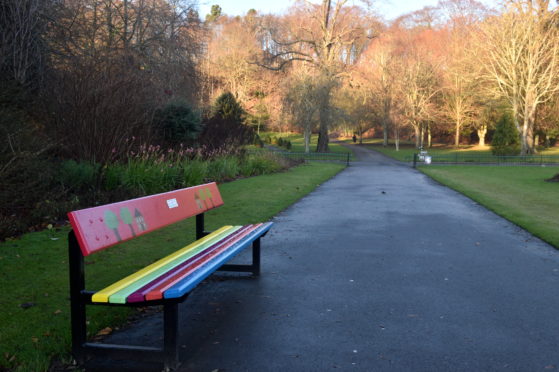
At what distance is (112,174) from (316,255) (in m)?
5.69

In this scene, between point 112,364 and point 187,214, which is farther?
point 187,214

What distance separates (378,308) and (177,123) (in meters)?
13.9

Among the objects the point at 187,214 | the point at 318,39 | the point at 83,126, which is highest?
the point at 318,39

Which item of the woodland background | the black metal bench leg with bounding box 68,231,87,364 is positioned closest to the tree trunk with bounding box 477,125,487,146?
the woodland background

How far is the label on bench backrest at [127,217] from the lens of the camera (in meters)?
3.37

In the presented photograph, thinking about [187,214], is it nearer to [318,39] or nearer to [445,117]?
[318,39]

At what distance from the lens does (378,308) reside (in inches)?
185

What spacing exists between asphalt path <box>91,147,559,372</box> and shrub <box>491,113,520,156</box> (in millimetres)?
34267

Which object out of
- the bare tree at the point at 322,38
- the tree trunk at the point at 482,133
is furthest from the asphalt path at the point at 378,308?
the tree trunk at the point at 482,133

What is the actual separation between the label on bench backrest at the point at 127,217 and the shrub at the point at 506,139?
38.9m

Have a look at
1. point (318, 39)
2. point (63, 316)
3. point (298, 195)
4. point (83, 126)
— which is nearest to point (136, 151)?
point (83, 126)

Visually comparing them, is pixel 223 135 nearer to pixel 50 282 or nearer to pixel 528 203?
pixel 528 203

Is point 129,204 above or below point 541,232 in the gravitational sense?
above

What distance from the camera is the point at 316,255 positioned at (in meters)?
6.82
